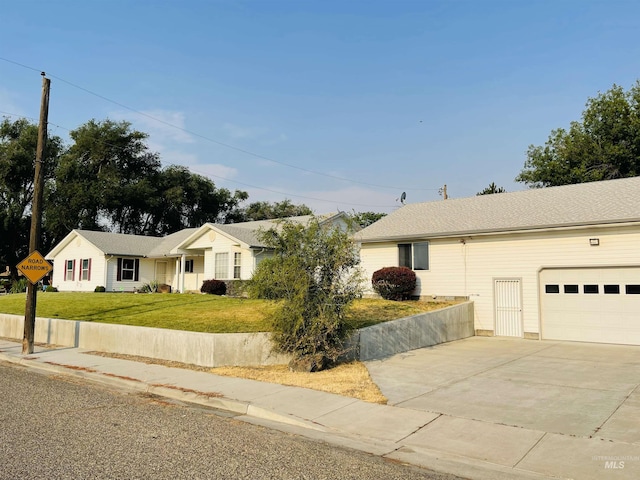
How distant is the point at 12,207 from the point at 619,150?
5152 cm

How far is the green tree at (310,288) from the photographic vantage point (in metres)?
10.9

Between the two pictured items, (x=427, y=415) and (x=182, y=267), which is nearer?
(x=427, y=415)

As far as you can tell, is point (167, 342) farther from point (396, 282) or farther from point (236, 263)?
point (236, 263)

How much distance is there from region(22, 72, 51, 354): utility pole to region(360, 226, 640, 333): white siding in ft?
34.2

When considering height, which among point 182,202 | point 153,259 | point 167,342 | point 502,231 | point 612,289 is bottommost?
point 167,342

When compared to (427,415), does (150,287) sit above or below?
above

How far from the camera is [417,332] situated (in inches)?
591

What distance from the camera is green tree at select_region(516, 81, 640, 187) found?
3228 centimetres

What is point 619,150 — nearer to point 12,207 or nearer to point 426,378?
point 426,378

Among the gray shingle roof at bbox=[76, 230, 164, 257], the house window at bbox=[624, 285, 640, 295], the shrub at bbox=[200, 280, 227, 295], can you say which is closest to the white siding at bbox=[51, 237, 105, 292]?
the gray shingle roof at bbox=[76, 230, 164, 257]

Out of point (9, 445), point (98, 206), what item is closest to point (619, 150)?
point (9, 445)

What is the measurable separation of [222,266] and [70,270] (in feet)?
48.3

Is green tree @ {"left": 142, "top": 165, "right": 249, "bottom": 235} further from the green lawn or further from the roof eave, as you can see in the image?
the roof eave

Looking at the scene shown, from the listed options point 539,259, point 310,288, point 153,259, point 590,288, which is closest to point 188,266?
point 153,259
